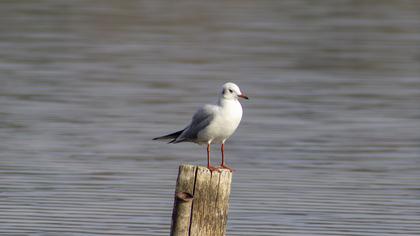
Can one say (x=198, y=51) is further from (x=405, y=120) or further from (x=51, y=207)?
(x=51, y=207)

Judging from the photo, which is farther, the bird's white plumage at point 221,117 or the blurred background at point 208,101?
the blurred background at point 208,101

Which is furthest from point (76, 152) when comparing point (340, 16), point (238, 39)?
point (340, 16)

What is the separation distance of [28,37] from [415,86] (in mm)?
7353

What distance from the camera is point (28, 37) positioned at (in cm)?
2147

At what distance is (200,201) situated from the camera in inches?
→ 293

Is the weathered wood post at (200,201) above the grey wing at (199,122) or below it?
below

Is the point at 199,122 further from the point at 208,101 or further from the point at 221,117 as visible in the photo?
the point at 208,101

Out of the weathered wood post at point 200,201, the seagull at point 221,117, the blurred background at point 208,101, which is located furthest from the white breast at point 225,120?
the blurred background at point 208,101

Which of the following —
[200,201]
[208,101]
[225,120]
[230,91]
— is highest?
[208,101]

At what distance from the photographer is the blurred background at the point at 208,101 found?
10695 millimetres

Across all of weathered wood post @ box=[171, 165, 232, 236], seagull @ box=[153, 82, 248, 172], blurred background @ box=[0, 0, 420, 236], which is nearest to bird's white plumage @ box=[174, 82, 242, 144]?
seagull @ box=[153, 82, 248, 172]

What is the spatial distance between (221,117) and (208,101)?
25.5 feet

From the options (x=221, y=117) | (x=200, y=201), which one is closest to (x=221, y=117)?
(x=221, y=117)

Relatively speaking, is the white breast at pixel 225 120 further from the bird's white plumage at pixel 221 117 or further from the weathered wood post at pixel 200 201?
the weathered wood post at pixel 200 201
